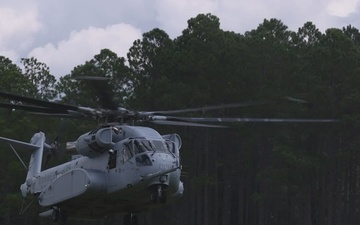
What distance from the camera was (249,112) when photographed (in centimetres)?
5788

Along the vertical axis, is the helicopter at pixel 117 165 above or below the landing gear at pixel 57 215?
above

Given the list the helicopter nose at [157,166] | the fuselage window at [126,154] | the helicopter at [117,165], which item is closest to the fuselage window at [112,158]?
the helicopter at [117,165]

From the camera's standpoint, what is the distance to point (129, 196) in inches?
1089

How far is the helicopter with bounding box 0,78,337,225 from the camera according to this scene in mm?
26344

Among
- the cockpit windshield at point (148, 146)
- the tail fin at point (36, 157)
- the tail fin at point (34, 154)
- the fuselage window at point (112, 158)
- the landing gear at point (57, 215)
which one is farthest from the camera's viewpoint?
the tail fin at point (36, 157)

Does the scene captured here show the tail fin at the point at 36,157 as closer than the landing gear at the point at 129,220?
No

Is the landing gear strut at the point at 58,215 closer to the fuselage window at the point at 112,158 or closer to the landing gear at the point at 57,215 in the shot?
the landing gear at the point at 57,215

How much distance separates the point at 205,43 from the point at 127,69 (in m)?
6.61

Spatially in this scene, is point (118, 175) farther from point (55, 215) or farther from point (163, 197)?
point (55, 215)

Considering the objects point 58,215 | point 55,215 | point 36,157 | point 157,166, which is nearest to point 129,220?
point 58,215

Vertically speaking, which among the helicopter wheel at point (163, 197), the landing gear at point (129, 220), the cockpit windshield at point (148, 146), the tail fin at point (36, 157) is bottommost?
the landing gear at point (129, 220)

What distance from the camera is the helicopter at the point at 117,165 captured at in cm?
2634

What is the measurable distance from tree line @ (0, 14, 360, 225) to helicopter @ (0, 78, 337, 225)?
2517 centimetres

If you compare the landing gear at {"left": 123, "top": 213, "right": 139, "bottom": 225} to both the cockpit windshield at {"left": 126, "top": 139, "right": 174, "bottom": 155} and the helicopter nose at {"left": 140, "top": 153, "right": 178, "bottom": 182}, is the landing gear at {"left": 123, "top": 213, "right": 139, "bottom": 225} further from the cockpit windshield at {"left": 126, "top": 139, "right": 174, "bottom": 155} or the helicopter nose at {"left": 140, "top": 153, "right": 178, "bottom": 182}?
the helicopter nose at {"left": 140, "top": 153, "right": 178, "bottom": 182}
